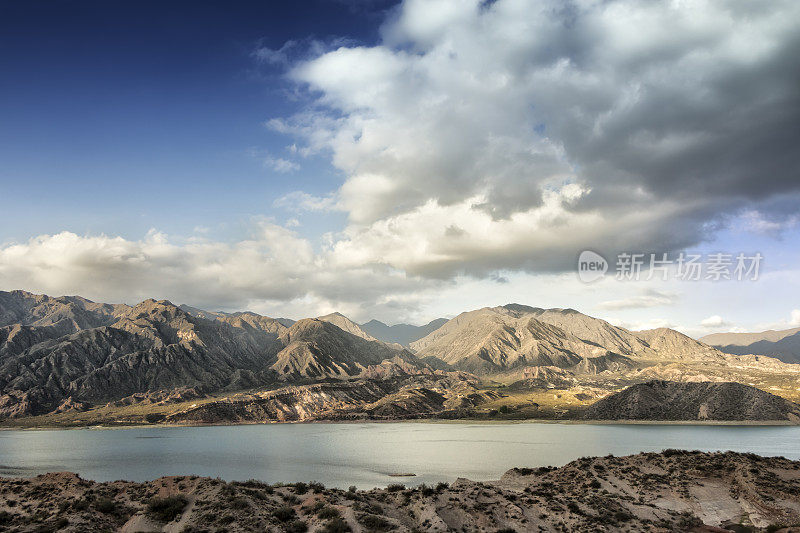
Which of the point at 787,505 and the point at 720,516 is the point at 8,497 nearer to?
the point at 720,516

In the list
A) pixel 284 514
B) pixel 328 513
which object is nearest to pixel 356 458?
pixel 284 514

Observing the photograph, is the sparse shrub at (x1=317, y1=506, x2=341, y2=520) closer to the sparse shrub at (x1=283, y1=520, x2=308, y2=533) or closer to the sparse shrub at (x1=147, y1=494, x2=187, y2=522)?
the sparse shrub at (x1=283, y1=520, x2=308, y2=533)

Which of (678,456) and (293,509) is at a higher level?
(293,509)

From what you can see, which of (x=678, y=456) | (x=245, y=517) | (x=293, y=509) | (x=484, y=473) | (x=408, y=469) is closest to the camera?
(x=245, y=517)

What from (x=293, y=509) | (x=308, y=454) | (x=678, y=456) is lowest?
(x=308, y=454)

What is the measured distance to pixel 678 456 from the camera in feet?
273

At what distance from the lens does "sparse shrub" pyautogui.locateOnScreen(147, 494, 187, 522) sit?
46.8 metres

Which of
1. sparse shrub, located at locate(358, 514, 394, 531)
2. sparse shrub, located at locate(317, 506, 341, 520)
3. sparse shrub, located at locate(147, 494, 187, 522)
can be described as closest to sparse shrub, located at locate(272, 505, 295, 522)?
sparse shrub, located at locate(317, 506, 341, 520)

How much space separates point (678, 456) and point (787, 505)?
25725mm

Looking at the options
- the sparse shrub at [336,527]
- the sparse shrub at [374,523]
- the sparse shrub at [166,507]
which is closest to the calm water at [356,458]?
the sparse shrub at [166,507]

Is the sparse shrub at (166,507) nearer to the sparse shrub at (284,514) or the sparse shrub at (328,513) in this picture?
the sparse shrub at (284,514)

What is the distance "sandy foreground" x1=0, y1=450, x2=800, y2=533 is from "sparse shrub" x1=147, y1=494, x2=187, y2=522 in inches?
4.7

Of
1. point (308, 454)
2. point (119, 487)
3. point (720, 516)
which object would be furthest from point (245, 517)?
point (308, 454)

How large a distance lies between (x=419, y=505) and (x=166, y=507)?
1088 inches
